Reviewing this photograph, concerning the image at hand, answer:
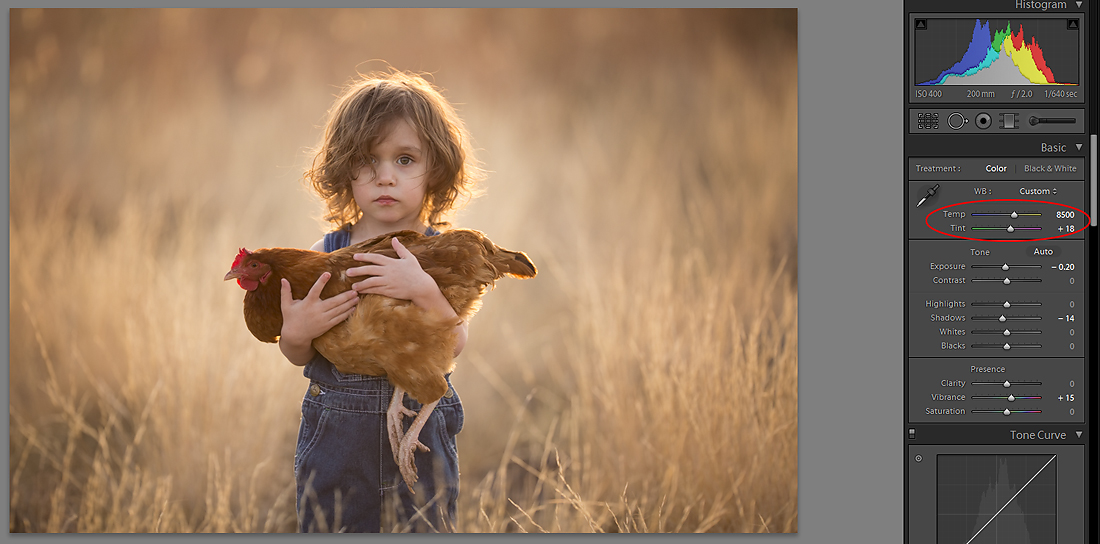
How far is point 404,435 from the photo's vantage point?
5.11 feet

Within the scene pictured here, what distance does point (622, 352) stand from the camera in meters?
2.29

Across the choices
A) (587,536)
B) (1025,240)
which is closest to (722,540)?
(587,536)

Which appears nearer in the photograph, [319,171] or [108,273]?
[319,171]

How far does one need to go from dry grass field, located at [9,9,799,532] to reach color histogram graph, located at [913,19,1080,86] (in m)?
0.40

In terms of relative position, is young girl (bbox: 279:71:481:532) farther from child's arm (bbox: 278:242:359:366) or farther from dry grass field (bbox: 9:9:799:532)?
dry grass field (bbox: 9:9:799:532)

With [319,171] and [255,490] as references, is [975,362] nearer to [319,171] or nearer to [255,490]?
[319,171]

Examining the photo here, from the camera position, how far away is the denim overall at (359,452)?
162 cm

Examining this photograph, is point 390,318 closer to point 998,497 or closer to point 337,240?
point 337,240

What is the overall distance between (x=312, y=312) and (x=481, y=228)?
1263mm

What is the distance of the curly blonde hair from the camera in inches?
63.1

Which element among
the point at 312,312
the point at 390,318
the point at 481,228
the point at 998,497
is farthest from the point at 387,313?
the point at 998,497

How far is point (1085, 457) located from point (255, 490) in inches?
109

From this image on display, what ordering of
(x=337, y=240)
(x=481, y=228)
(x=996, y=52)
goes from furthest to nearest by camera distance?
(x=481, y=228) < (x=996, y=52) < (x=337, y=240)

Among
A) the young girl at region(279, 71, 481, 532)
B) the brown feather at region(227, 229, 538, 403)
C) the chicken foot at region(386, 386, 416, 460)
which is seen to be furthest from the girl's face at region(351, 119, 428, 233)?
the chicken foot at region(386, 386, 416, 460)
